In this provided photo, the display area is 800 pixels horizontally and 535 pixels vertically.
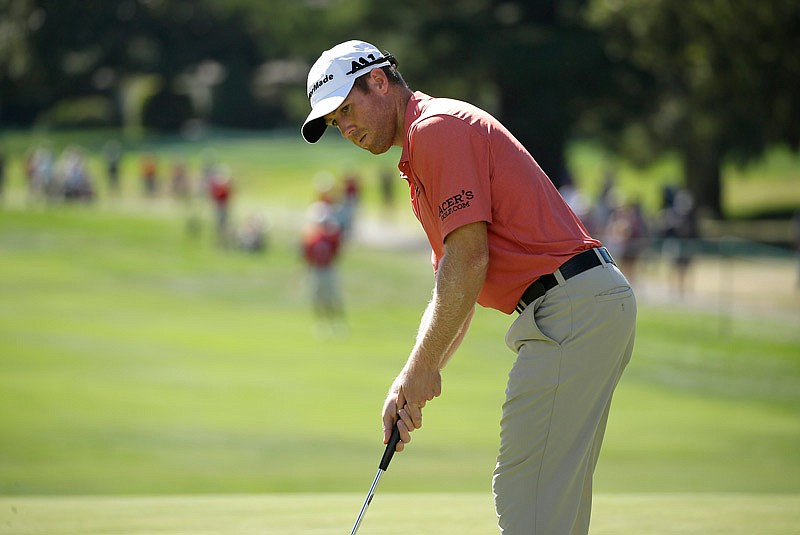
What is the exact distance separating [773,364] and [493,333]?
17.8ft

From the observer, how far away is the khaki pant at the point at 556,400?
387cm

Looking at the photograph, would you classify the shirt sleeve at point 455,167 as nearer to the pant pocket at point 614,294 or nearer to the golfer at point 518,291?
the golfer at point 518,291

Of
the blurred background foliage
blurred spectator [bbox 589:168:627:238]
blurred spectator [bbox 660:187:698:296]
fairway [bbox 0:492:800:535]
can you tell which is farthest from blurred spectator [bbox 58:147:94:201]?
fairway [bbox 0:492:800:535]

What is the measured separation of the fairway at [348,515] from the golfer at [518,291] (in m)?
1.27

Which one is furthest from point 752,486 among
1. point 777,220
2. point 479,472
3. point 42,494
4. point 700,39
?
point 777,220

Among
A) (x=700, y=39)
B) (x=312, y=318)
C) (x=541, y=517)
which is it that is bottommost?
(x=312, y=318)

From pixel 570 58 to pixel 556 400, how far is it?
32.7 m

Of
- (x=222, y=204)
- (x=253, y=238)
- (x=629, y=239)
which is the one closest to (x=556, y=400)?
(x=629, y=239)

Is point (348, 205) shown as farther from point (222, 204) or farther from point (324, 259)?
point (324, 259)

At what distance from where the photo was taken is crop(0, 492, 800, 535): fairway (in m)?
5.16

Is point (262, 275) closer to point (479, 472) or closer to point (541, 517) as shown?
point (479, 472)

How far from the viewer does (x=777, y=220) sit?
1622 inches

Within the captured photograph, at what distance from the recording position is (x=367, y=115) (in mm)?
4027

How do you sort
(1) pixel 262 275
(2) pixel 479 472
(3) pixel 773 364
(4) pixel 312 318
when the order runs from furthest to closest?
(1) pixel 262 275 → (4) pixel 312 318 → (3) pixel 773 364 → (2) pixel 479 472
